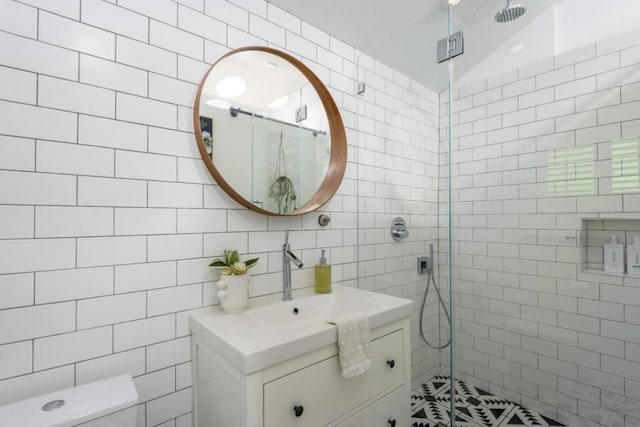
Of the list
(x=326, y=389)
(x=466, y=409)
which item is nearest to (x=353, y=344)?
(x=326, y=389)

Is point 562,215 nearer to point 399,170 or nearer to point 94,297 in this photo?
point 399,170

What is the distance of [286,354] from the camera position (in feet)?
3.16

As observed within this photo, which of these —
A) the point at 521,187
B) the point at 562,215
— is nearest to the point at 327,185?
the point at 521,187

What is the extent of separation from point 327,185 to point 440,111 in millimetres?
779

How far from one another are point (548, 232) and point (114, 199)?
206 cm

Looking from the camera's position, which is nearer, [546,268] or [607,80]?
[607,80]

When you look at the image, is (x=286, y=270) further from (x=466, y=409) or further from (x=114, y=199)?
(x=466, y=409)

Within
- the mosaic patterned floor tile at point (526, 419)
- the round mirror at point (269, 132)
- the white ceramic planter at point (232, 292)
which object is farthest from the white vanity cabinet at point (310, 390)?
the mosaic patterned floor tile at point (526, 419)

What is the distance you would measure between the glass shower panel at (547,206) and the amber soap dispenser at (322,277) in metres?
0.70

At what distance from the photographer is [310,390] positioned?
105 centimetres

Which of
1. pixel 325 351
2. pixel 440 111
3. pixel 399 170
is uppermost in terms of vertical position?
pixel 440 111

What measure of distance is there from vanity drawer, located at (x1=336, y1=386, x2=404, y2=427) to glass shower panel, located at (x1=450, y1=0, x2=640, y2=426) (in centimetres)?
65

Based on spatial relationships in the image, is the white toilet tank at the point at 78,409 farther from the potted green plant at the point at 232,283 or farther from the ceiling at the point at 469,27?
the ceiling at the point at 469,27

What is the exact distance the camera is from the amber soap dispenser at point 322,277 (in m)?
1.64
